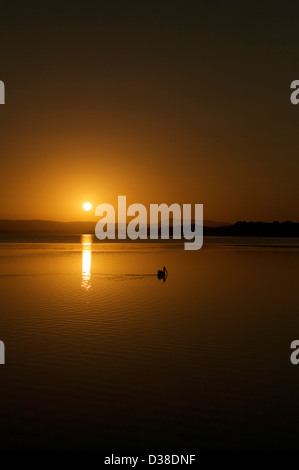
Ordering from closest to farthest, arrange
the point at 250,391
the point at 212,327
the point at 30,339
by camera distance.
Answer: the point at 250,391 < the point at 30,339 < the point at 212,327

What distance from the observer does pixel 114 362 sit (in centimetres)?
1346

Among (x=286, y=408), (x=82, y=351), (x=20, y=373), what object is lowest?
(x=286, y=408)

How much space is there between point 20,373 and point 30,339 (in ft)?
11.7

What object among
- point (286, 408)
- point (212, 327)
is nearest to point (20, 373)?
point (286, 408)

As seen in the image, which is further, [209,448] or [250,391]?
[250,391]

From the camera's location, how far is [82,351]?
14.5m

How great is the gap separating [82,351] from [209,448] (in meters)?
6.83

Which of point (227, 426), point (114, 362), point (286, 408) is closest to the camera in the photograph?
point (227, 426)

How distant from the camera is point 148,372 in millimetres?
12625

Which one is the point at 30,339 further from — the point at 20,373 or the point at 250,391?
the point at 250,391

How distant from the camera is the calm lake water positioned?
9023 mm

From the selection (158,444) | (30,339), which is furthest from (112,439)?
(30,339)

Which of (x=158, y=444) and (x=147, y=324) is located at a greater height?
(x=147, y=324)

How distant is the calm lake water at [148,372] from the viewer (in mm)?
9023
